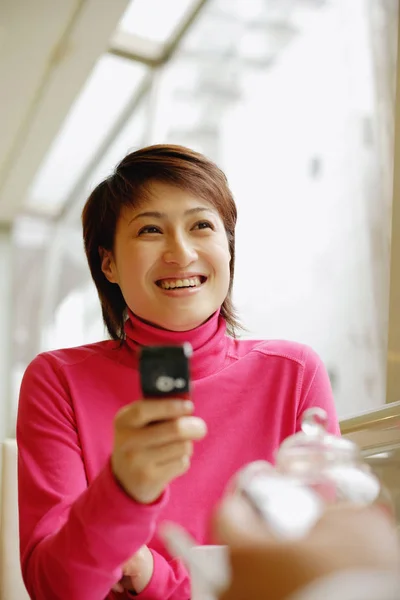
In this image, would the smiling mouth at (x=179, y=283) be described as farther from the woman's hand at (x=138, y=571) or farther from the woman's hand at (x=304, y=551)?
the woman's hand at (x=304, y=551)

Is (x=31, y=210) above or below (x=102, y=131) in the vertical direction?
below

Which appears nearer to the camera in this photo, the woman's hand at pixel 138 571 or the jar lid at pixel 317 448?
the jar lid at pixel 317 448

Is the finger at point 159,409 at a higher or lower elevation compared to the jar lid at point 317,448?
higher

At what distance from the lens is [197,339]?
107 centimetres

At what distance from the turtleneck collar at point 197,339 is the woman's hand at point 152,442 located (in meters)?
0.45

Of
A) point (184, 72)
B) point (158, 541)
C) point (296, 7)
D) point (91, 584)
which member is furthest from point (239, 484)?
point (184, 72)

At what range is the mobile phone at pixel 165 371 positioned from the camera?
50 centimetres

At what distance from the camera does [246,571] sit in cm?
43

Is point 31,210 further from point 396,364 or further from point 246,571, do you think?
point 246,571

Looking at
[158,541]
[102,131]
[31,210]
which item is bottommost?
[158,541]

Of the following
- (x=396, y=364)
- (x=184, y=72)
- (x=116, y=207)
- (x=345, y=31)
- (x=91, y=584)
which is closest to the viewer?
(x=91, y=584)

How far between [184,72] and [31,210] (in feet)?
5.83

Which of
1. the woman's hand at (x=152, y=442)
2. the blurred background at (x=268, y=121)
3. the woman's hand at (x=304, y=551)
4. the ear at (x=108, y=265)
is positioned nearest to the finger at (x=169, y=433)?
the woman's hand at (x=152, y=442)

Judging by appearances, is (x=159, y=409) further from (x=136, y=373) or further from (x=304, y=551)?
(x=136, y=373)
